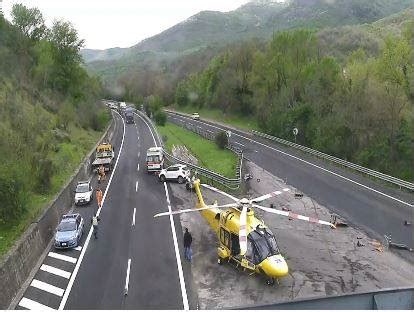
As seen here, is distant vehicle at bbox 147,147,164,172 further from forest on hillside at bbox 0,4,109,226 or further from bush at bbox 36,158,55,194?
bush at bbox 36,158,55,194

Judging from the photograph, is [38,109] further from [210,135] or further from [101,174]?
[210,135]

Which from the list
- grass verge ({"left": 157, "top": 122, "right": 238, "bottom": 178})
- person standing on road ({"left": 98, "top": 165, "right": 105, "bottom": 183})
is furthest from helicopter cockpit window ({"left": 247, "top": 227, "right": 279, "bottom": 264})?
person standing on road ({"left": 98, "top": 165, "right": 105, "bottom": 183})

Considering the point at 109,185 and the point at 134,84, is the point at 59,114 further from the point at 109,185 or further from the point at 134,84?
the point at 134,84

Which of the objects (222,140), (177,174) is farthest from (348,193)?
(222,140)

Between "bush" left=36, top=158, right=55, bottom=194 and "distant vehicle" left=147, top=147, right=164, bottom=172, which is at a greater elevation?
Result: "bush" left=36, top=158, right=55, bottom=194

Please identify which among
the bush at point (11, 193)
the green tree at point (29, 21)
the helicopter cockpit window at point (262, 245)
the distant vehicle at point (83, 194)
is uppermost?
the green tree at point (29, 21)

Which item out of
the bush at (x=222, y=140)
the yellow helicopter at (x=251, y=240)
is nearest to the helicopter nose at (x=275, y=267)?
the yellow helicopter at (x=251, y=240)

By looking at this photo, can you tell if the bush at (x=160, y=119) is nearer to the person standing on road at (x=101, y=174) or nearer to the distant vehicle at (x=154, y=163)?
the distant vehicle at (x=154, y=163)

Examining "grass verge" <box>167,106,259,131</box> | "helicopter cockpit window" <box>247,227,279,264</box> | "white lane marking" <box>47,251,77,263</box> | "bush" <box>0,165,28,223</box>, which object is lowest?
"grass verge" <box>167,106,259,131</box>
